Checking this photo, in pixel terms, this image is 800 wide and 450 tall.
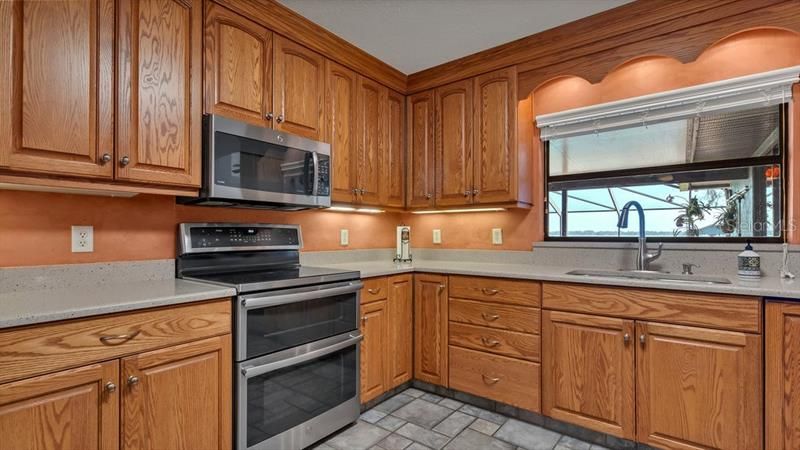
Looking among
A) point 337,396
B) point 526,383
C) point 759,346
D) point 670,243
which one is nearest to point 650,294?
point 759,346

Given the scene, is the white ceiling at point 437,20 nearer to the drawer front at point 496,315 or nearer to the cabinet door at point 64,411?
the drawer front at point 496,315

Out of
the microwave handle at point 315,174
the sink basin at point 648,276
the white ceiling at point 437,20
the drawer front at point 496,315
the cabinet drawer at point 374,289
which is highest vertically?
the white ceiling at point 437,20

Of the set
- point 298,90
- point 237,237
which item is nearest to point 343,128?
point 298,90

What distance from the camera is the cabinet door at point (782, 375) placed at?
1527mm

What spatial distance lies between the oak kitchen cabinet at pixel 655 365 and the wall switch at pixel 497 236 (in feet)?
2.69

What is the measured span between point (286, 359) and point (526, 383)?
1.35 m

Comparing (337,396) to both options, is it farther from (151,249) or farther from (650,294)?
(650,294)

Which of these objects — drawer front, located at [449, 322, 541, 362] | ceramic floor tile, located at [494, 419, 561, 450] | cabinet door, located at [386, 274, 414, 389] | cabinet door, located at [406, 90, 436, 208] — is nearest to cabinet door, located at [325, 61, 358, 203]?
cabinet door, located at [406, 90, 436, 208]

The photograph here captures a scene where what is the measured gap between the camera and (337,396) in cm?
206

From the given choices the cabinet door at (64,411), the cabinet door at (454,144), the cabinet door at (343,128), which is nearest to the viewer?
the cabinet door at (64,411)

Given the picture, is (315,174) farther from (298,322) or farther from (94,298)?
(94,298)

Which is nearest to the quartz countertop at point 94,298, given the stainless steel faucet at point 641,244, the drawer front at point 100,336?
the drawer front at point 100,336

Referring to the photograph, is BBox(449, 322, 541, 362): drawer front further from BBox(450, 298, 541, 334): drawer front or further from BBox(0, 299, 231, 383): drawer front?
BBox(0, 299, 231, 383): drawer front

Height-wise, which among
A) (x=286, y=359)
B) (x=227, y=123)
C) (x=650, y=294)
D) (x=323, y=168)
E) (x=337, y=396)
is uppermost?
(x=227, y=123)
